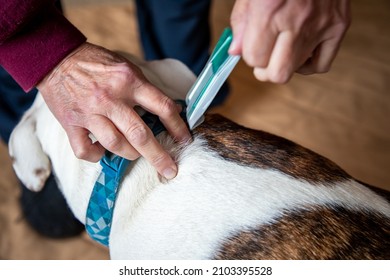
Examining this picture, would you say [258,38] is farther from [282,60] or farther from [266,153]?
[266,153]

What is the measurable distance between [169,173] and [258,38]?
0.26 m

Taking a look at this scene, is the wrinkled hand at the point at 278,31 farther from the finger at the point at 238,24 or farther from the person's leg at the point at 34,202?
Result: the person's leg at the point at 34,202

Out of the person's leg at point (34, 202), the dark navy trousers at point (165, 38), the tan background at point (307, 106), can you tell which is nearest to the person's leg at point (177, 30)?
the dark navy trousers at point (165, 38)

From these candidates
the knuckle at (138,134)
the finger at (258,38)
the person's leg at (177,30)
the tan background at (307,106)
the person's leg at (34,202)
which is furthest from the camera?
the person's leg at (177,30)

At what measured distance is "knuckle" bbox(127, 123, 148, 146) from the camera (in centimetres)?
76

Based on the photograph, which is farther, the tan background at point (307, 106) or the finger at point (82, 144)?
the tan background at point (307, 106)

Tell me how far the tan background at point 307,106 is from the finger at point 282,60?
87 cm

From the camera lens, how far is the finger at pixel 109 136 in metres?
0.77

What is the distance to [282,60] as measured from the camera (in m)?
0.65

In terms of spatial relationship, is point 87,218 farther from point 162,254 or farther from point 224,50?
point 224,50

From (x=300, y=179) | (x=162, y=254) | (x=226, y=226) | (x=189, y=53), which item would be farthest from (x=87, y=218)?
(x=189, y=53)

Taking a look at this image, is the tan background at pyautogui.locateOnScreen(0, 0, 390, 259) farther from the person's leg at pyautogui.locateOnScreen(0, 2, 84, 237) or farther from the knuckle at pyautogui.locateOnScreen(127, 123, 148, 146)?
the knuckle at pyautogui.locateOnScreen(127, 123, 148, 146)

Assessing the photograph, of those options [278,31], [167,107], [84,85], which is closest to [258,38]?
[278,31]
